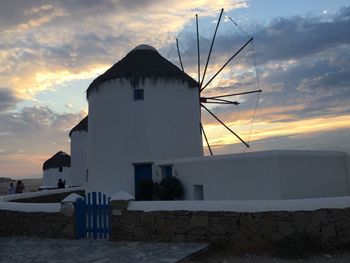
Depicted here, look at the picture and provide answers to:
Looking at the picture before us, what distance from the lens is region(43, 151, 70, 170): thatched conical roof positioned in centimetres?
3859

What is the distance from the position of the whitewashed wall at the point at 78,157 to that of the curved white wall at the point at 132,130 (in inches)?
496

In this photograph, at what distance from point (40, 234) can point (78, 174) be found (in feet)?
70.7

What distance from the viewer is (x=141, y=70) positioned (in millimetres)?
17297

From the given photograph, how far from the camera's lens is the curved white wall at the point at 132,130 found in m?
16.7

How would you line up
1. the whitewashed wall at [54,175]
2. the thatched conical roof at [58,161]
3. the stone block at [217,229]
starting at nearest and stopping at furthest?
1. the stone block at [217,229]
2. the whitewashed wall at [54,175]
3. the thatched conical roof at [58,161]

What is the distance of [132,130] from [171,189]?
3764 mm

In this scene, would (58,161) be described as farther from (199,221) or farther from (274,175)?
(199,221)

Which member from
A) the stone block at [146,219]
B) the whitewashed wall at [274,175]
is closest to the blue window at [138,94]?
the whitewashed wall at [274,175]

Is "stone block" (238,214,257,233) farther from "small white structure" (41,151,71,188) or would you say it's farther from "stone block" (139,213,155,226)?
"small white structure" (41,151,71,188)

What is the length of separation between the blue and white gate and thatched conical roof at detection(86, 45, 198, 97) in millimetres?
8687

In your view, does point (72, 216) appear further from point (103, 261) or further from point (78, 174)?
point (78, 174)

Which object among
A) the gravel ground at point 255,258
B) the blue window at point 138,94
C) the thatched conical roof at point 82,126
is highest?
the thatched conical roof at point 82,126

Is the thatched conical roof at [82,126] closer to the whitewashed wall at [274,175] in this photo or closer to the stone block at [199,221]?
the whitewashed wall at [274,175]

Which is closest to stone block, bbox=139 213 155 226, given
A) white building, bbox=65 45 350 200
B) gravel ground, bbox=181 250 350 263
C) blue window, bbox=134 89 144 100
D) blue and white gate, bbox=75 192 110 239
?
blue and white gate, bbox=75 192 110 239
